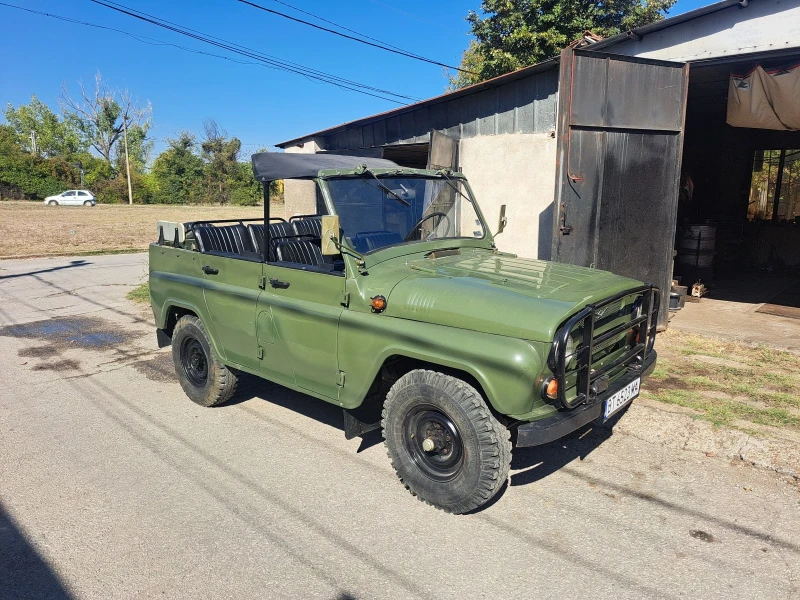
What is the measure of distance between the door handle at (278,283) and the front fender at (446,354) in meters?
0.62

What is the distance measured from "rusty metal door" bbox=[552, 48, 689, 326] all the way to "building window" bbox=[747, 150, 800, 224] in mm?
6870

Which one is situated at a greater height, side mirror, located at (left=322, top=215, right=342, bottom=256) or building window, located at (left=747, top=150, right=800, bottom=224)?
building window, located at (left=747, top=150, right=800, bottom=224)

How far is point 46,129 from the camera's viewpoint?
→ 5934cm

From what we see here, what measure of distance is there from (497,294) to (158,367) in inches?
180

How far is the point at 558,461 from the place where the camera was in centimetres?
411

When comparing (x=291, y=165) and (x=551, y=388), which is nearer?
(x=551, y=388)

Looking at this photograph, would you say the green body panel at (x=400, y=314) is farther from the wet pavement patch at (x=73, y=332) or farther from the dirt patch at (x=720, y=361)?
the wet pavement patch at (x=73, y=332)

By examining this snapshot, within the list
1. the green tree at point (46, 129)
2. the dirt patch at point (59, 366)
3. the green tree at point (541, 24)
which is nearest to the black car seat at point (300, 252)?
the dirt patch at point (59, 366)

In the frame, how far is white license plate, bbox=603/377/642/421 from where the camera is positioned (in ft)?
11.3

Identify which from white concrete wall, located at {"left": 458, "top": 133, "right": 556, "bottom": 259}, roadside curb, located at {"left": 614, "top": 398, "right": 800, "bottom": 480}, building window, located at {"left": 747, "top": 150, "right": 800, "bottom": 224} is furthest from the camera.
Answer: building window, located at {"left": 747, "top": 150, "right": 800, "bottom": 224}

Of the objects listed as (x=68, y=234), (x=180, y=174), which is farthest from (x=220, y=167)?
(x=68, y=234)

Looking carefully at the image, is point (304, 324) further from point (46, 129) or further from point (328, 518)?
point (46, 129)

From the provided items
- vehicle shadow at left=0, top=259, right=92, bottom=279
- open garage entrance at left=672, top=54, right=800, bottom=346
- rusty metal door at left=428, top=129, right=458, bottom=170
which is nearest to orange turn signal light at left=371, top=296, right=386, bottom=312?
rusty metal door at left=428, top=129, right=458, bottom=170

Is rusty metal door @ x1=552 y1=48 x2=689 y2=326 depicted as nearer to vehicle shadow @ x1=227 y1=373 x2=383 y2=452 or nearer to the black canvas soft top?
the black canvas soft top
